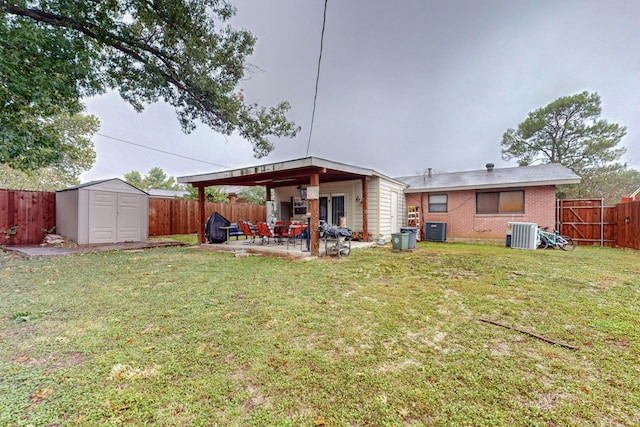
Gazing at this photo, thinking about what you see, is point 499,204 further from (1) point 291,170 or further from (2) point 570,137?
(2) point 570,137

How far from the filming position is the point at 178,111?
8.85 m

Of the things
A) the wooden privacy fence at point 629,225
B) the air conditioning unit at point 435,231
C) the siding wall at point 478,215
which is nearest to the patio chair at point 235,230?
the siding wall at point 478,215

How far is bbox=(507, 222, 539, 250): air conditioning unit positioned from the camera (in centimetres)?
848

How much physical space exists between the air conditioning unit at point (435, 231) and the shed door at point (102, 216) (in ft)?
40.7

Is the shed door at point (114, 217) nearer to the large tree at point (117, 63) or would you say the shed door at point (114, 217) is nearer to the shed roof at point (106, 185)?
the shed roof at point (106, 185)

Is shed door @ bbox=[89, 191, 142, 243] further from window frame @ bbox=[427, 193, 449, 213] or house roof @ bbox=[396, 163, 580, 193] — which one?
window frame @ bbox=[427, 193, 449, 213]

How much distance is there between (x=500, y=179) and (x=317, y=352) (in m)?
11.3

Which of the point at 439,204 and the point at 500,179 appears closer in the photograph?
the point at 500,179

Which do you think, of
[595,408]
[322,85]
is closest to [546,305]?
[595,408]

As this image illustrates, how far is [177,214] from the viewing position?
499 inches

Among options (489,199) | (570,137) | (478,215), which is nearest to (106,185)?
(478,215)

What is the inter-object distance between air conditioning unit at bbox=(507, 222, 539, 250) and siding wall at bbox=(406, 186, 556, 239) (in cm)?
117

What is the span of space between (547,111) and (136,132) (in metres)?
28.9

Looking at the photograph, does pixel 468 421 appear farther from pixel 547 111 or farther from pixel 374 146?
pixel 547 111
